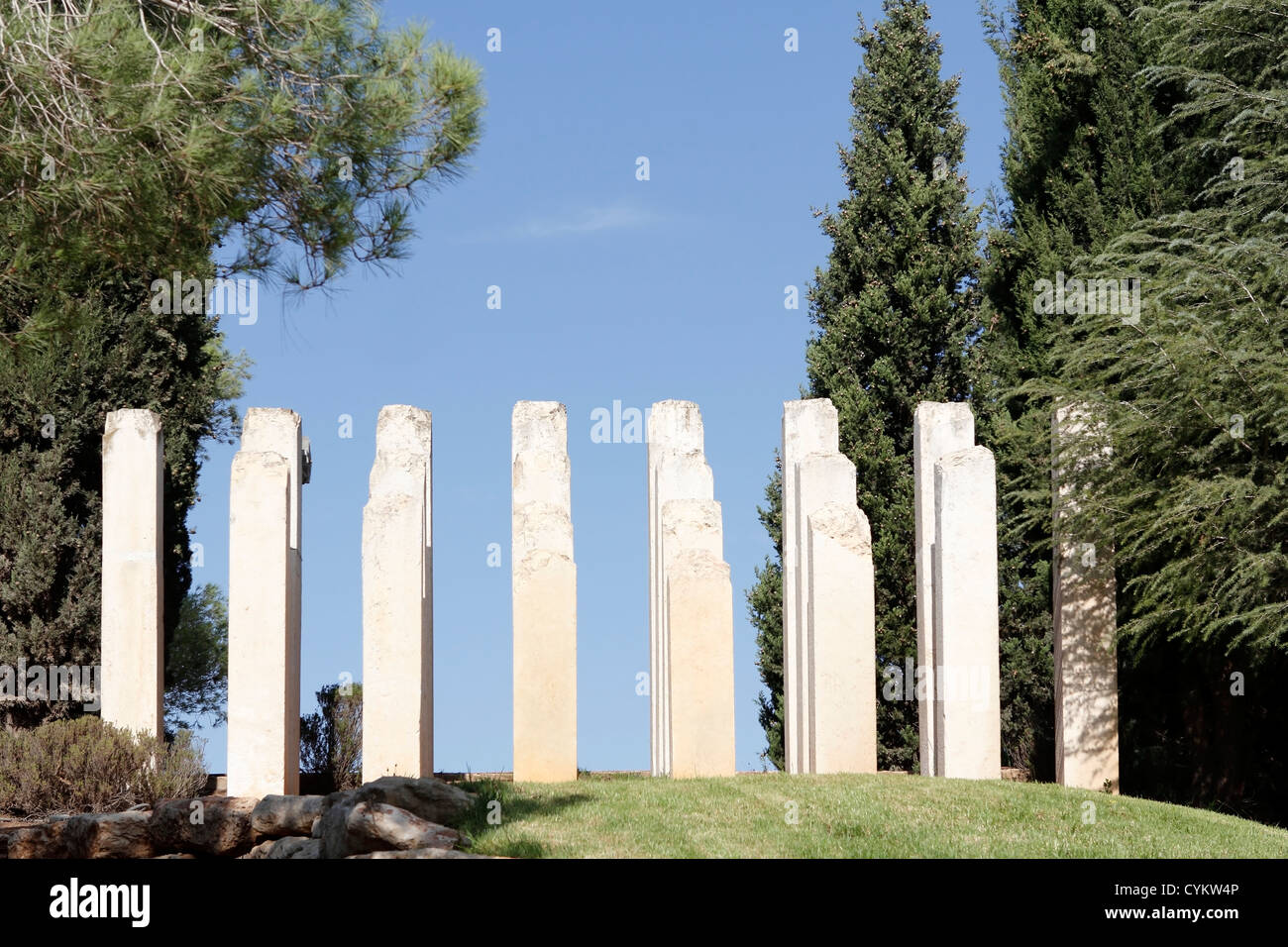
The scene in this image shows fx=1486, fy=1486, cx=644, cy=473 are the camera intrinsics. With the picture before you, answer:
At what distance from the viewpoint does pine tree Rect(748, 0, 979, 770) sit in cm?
1939

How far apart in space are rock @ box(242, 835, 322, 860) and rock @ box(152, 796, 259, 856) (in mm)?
248

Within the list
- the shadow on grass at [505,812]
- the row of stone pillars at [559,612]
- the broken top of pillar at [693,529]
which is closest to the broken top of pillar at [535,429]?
the row of stone pillars at [559,612]

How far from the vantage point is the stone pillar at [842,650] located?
15164 mm

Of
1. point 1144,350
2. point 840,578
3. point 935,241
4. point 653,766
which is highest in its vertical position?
point 935,241

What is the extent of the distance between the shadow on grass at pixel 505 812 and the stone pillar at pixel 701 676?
1.68m

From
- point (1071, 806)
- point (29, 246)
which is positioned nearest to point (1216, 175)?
point (1071, 806)

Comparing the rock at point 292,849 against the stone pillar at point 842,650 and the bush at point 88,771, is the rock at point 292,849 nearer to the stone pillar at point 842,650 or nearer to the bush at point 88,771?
the bush at point 88,771

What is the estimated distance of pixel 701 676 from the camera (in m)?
15.1

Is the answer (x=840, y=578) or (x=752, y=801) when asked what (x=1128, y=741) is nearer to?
(x=840, y=578)

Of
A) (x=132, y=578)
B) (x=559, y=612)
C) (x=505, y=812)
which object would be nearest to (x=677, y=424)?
(x=559, y=612)

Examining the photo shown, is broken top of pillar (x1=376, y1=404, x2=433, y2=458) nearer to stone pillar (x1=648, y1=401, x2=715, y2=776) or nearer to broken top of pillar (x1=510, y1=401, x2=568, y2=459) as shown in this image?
broken top of pillar (x1=510, y1=401, x2=568, y2=459)

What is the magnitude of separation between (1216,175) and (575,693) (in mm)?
10503

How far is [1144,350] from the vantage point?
624 inches
